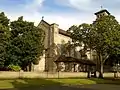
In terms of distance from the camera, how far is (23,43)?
6219cm

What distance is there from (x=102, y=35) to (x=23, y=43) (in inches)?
748

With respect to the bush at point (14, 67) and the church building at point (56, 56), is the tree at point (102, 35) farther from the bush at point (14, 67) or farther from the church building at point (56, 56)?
the bush at point (14, 67)

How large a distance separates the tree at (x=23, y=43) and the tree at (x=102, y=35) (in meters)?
10.6

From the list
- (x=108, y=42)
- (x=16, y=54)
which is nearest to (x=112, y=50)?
(x=108, y=42)

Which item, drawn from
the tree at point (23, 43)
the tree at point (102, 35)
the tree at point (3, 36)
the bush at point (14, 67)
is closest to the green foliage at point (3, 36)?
the tree at point (3, 36)

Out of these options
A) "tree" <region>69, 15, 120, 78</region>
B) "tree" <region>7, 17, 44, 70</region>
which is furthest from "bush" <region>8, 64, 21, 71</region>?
"tree" <region>69, 15, 120, 78</region>

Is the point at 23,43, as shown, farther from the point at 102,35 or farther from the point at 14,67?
the point at 102,35

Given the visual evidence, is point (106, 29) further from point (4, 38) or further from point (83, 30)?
point (4, 38)

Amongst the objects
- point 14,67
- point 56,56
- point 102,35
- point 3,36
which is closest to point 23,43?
point 3,36

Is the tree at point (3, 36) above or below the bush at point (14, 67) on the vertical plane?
above

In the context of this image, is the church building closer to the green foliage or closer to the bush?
the bush

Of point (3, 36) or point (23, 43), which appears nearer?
point (3, 36)

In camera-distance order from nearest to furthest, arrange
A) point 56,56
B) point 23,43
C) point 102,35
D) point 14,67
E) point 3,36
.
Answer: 1. point 3,36
2. point 14,67
3. point 102,35
4. point 23,43
5. point 56,56

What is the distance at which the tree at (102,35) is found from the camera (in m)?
58.8
